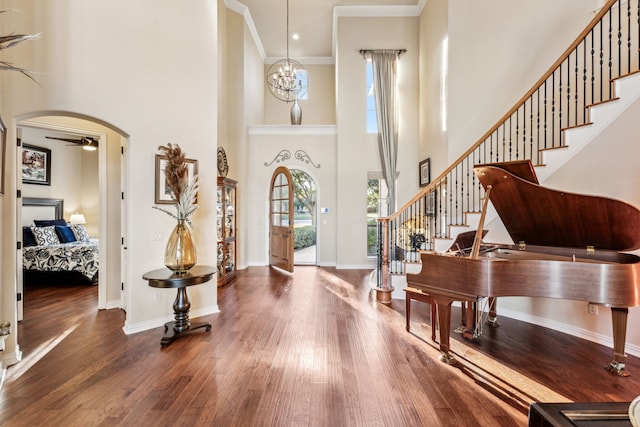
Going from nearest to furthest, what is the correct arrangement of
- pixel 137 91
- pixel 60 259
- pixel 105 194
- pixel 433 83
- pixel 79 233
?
pixel 137 91, pixel 105 194, pixel 60 259, pixel 433 83, pixel 79 233

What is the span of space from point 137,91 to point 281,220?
13.8ft

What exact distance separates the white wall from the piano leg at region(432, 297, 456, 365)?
2.90 metres

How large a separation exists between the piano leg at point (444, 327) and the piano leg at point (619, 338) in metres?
1.31

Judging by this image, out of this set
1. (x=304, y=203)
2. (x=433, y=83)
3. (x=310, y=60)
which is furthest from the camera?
(x=310, y=60)

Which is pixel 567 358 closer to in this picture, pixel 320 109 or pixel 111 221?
pixel 111 221

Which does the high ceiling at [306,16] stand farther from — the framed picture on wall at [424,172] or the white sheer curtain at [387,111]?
the framed picture on wall at [424,172]

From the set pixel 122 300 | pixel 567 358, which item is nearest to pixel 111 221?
pixel 122 300

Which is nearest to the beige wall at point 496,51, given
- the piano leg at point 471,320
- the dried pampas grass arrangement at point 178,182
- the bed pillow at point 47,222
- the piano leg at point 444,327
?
the piano leg at point 471,320

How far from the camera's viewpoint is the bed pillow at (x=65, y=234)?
603 centimetres

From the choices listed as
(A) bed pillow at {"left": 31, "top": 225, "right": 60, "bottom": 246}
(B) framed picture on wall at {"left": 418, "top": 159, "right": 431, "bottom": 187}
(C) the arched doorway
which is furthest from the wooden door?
(A) bed pillow at {"left": 31, "top": 225, "right": 60, "bottom": 246}

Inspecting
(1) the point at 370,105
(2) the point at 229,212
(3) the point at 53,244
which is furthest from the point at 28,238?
(1) the point at 370,105

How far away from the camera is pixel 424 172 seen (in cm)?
649

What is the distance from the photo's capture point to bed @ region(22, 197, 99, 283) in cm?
511

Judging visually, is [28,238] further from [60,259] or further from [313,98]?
[313,98]
